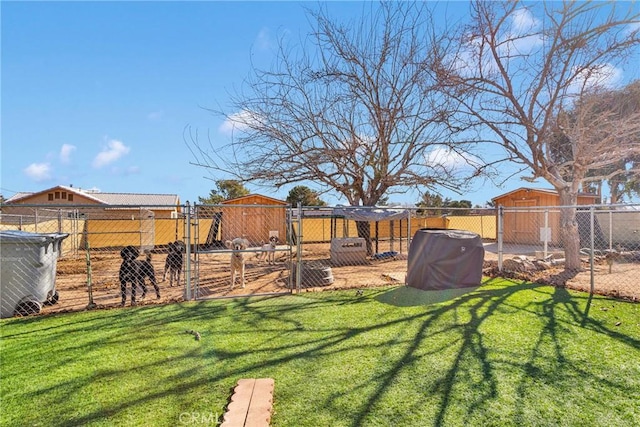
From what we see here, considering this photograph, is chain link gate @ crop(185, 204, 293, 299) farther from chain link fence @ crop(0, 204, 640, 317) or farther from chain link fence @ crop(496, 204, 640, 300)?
chain link fence @ crop(496, 204, 640, 300)

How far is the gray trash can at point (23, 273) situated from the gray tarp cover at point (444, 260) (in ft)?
21.6

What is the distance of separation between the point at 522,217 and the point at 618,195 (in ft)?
25.7

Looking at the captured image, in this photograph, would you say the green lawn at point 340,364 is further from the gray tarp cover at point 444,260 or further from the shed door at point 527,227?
the shed door at point 527,227

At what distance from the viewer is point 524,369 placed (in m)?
3.30

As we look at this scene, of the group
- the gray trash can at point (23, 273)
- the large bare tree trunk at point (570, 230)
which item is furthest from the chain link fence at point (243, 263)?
the large bare tree trunk at point (570, 230)

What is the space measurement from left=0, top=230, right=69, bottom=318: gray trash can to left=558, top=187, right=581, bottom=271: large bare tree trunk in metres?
10.9

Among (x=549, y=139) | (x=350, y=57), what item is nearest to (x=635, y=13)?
(x=549, y=139)

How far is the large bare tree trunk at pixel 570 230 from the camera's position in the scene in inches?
340

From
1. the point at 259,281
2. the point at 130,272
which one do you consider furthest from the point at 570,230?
the point at 130,272

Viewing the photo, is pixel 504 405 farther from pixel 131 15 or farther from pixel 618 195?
pixel 618 195

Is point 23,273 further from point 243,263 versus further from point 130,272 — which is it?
point 243,263

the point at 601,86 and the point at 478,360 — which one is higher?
the point at 601,86

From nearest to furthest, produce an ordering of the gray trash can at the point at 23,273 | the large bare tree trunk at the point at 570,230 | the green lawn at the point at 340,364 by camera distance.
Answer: the green lawn at the point at 340,364 → the gray trash can at the point at 23,273 → the large bare tree trunk at the point at 570,230

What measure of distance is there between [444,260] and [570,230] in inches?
165
